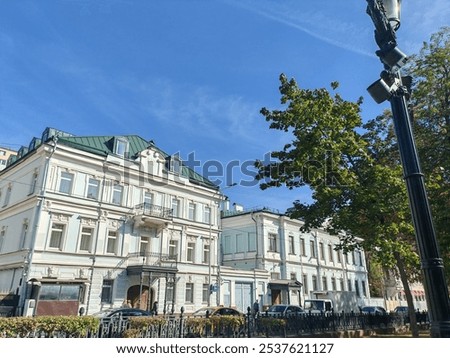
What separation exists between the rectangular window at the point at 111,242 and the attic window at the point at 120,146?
7.00m

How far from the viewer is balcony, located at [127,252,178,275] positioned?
26641 millimetres

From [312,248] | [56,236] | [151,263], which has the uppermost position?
[312,248]

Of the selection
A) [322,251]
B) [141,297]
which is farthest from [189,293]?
[322,251]

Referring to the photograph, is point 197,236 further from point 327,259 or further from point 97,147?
point 327,259

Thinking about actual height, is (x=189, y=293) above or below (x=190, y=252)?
below

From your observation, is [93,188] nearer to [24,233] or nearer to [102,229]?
[102,229]

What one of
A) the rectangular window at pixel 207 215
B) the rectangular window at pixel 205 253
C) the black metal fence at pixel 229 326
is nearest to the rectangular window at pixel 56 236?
the rectangular window at pixel 205 253

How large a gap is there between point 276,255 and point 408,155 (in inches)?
1428

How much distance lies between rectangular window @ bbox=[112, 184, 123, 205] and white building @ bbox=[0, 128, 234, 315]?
0.41ft

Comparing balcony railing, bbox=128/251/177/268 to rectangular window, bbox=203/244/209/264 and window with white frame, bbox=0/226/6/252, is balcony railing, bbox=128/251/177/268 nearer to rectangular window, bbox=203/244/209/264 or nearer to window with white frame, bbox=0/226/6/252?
rectangular window, bbox=203/244/209/264

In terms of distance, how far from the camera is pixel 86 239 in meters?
26.0

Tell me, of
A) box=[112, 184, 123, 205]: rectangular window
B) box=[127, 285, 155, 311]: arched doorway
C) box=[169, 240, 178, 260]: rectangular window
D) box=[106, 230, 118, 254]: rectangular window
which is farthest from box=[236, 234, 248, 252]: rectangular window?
box=[106, 230, 118, 254]: rectangular window

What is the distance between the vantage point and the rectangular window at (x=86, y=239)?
84.3 feet

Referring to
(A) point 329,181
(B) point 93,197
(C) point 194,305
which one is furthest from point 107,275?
(A) point 329,181
